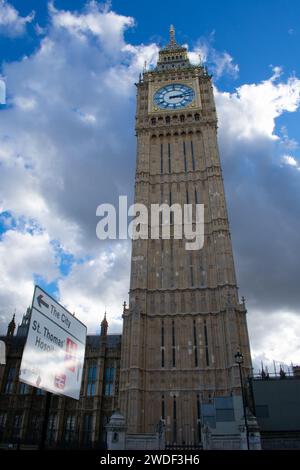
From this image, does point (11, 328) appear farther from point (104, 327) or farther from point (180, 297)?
point (180, 297)

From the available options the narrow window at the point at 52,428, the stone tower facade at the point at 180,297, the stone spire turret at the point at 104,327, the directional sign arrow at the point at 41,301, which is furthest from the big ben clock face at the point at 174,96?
the directional sign arrow at the point at 41,301

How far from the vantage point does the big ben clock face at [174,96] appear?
6062cm

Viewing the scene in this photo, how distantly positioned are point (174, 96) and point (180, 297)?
36263 millimetres

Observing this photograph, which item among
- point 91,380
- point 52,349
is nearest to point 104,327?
point 91,380

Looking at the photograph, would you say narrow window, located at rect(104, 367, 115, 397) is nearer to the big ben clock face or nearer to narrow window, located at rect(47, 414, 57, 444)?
narrow window, located at rect(47, 414, 57, 444)

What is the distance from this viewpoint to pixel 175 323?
4319cm

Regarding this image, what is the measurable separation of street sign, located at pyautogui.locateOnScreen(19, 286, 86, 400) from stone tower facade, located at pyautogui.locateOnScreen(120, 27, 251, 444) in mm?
28557

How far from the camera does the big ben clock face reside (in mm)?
60625

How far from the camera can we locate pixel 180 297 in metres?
44.5

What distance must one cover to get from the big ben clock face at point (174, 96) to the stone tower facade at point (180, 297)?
34cm

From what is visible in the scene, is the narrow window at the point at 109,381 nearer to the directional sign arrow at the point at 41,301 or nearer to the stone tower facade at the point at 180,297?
the stone tower facade at the point at 180,297

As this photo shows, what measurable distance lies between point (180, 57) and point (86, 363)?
60208mm

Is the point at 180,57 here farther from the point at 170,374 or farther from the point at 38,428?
the point at 38,428

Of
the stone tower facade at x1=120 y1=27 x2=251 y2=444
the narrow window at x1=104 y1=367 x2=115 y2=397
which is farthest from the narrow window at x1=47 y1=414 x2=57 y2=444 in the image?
the stone tower facade at x1=120 y1=27 x2=251 y2=444
